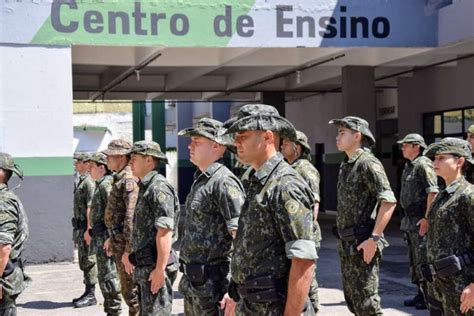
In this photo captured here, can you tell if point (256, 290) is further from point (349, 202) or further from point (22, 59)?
point (22, 59)

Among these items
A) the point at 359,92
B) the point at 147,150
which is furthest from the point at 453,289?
the point at 359,92

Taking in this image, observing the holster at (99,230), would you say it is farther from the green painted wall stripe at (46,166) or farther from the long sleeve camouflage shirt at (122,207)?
the green painted wall stripe at (46,166)

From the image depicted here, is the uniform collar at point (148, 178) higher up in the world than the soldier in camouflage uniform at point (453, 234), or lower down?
higher up

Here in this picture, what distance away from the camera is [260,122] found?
11.6 ft

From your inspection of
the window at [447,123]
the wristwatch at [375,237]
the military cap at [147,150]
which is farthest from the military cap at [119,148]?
the window at [447,123]

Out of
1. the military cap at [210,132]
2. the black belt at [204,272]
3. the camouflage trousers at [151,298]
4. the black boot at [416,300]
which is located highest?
the military cap at [210,132]

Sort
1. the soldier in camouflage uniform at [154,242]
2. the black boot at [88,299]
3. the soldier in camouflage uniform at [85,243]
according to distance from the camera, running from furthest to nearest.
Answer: the soldier in camouflage uniform at [85,243] < the black boot at [88,299] < the soldier in camouflage uniform at [154,242]

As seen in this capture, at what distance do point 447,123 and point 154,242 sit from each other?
456 inches

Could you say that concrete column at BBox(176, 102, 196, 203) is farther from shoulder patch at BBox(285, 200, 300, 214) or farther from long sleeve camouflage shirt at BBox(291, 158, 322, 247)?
shoulder patch at BBox(285, 200, 300, 214)

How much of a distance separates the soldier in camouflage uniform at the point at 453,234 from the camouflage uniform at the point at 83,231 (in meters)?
5.15

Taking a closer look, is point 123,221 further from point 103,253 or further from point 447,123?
point 447,123

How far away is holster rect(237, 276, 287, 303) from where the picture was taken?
348 centimetres

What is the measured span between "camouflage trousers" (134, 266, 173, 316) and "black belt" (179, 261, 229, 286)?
668 mm

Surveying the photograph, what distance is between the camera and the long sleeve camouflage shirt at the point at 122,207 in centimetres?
659
